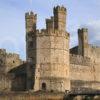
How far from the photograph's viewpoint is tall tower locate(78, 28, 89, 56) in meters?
84.4

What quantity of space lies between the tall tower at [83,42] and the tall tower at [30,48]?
1391cm

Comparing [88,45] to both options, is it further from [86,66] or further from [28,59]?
[28,59]

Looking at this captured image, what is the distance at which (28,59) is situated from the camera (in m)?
70.7

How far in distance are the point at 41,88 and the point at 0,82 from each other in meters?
6.07

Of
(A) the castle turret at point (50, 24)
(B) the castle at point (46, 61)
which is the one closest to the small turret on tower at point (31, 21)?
(B) the castle at point (46, 61)

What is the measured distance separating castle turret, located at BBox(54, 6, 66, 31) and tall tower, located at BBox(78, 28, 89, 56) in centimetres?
1311

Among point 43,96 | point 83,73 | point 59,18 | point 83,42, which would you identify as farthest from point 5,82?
point 83,42

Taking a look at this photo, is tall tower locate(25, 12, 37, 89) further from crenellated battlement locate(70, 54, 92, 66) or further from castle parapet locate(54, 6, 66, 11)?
crenellated battlement locate(70, 54, 92, 66)

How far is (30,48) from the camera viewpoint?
71.1 metres

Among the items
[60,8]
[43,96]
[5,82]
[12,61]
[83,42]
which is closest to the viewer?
[43,96]

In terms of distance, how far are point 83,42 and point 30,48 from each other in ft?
53.4

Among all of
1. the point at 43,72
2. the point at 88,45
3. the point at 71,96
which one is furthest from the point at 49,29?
the point at 88,45

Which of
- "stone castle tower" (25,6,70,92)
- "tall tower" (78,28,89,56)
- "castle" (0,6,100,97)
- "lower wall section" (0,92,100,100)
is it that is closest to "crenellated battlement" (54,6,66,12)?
"castle" (0,6,100,97)

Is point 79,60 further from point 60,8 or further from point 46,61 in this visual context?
point 46,61
